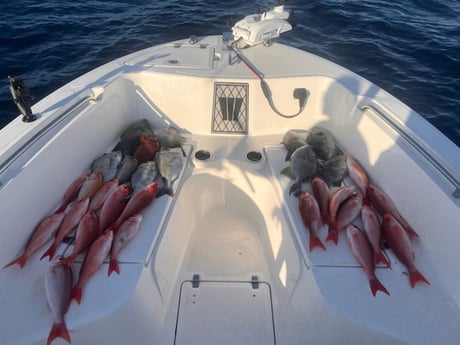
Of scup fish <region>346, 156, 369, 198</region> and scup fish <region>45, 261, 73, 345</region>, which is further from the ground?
scup fish <region>346, 156, 369, 198</region>

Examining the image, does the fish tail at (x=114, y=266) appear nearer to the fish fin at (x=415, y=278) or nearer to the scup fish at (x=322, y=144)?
the fish fin at (x=415, y=278)

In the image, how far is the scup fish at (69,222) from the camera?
248cm

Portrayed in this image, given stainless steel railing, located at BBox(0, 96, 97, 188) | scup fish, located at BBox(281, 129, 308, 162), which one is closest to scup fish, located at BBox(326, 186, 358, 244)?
scup fish, located at BBox(281, 129, 308, 162)

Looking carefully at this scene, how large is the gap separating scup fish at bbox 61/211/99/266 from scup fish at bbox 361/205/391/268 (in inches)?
91.6

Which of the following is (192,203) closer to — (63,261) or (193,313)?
(193,313)

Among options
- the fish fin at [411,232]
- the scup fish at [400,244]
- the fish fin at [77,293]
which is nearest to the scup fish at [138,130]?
the fish fin at [77,293]

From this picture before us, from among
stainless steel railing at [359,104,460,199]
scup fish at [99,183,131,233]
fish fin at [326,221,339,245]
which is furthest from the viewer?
scup fish at [99,183,131,233]

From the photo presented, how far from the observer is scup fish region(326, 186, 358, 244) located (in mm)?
2627

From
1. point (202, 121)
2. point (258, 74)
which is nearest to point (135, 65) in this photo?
point (202, 121)

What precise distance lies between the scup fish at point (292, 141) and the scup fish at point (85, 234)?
208cm

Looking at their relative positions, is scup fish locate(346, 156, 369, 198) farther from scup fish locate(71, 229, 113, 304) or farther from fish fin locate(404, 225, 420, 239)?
scup fish locate(71, 229, 113, 304)

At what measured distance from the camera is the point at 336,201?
2863 millimetres

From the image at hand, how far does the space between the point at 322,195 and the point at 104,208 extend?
204 cm

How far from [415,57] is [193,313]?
24.3 ft
